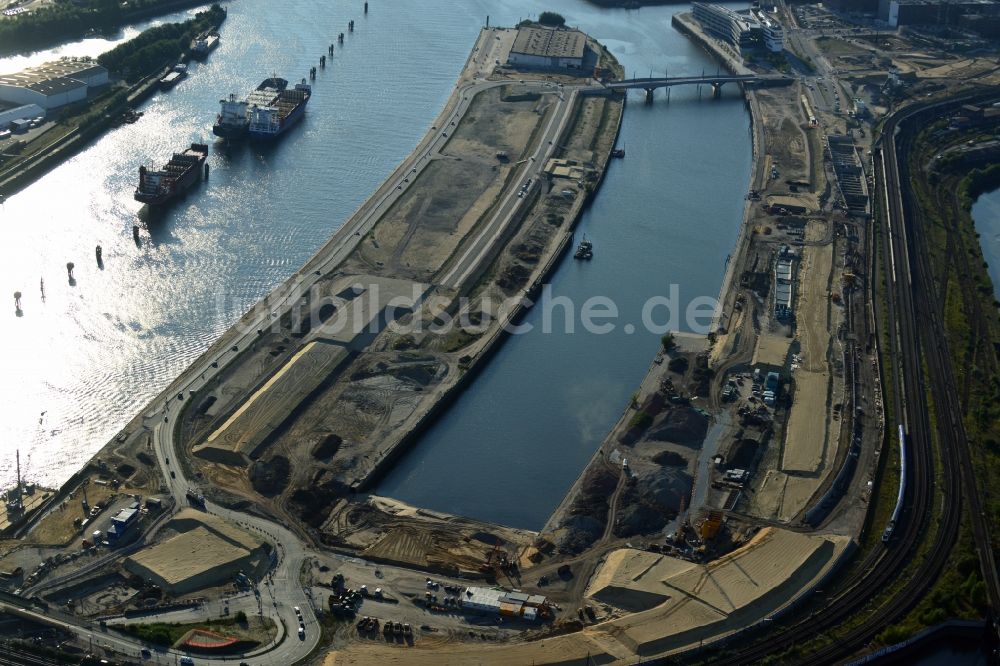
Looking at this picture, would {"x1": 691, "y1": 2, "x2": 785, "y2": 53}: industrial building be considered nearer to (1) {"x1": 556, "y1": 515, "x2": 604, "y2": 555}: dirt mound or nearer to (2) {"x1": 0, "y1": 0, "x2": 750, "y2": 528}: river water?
(2) {"x1": 0, "y1": 0, "x2": 750, "y2": 528}: river water

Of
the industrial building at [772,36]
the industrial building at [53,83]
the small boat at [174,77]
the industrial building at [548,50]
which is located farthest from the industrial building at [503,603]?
the industrial building at [772,36]

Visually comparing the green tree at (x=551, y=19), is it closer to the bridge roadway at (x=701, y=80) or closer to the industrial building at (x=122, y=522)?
the bridge roadway at (x=701, y=80)

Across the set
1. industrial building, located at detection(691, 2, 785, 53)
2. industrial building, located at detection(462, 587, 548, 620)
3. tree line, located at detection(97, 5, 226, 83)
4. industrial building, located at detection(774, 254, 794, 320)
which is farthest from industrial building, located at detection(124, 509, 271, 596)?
industrial building, located at detection(691, 2, 785, 53)

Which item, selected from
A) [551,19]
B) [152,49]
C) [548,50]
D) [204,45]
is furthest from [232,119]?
[551,19]

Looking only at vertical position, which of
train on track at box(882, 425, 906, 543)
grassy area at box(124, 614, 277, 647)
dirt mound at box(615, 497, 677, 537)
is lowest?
grassy area at box(124, 614, 277, 647)

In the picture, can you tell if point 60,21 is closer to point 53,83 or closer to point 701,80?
point 53,83
